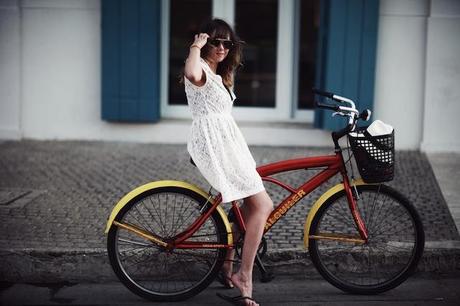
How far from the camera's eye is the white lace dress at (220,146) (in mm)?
4504

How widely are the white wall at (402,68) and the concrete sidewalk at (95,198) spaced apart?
0.40 m

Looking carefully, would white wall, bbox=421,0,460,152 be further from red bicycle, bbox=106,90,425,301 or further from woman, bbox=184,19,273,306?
woman, bbox=184,19,273,306

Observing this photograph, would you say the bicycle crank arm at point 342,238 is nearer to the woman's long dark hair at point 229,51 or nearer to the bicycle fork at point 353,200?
the bicycle fork at point 353,200

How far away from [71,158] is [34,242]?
116 inches

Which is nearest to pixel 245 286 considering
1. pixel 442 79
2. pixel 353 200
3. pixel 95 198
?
pixel 353 200

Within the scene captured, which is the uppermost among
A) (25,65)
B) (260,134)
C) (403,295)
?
(25,65)

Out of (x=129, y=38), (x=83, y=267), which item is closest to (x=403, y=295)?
(x=83, y=267)

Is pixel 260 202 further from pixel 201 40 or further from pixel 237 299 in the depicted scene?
pixel 201 40

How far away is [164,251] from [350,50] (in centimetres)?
481

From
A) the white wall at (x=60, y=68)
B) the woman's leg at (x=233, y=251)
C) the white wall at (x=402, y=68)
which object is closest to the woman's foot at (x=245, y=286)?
the woman's leg at (x=233, y=251)

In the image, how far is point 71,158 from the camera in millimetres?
8438

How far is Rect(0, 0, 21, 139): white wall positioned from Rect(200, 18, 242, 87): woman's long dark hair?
5265mm

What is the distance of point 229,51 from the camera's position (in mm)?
4605

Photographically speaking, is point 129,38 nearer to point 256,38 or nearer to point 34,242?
point 256,38
